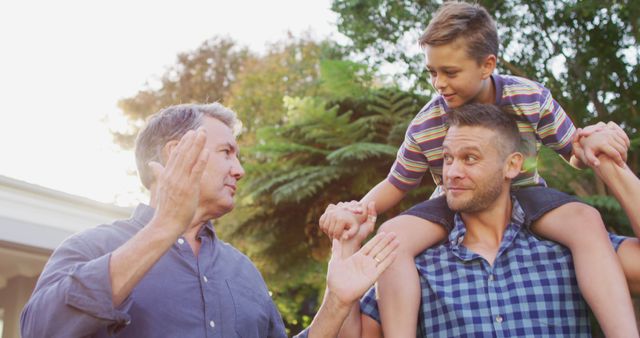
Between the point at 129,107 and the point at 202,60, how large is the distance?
1518 millimetres

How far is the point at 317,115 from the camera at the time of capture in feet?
25.1

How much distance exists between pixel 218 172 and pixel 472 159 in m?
Result: 0.80

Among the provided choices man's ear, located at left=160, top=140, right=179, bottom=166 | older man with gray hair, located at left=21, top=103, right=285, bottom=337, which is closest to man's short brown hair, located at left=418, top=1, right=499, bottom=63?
older man with gray hair, located at left=21, top=103, right=285, bottom=337

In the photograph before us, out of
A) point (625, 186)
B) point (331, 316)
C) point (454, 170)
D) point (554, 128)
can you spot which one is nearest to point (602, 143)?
point (625, 186)

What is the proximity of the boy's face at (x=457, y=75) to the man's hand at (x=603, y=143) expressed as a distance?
16.4 inches

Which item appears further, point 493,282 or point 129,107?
point 129,107

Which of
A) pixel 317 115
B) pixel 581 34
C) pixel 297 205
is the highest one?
pixel 581 34

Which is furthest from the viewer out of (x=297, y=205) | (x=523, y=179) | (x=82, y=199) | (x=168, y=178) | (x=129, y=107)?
(x=129, y=107)

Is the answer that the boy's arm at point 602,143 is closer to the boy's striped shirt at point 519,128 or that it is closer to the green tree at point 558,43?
the boy's striped shirt at point 519,128

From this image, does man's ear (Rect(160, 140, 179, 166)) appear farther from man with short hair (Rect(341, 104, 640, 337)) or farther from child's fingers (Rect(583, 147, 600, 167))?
child's fingers (Rect(583, 147, 600, 167))

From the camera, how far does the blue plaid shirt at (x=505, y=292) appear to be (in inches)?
92.3

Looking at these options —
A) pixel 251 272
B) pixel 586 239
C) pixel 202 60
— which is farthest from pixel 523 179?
pixel 202 60

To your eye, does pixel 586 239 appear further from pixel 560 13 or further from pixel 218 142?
pixel 560 13

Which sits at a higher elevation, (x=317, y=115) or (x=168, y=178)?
(x=168, y=178)
